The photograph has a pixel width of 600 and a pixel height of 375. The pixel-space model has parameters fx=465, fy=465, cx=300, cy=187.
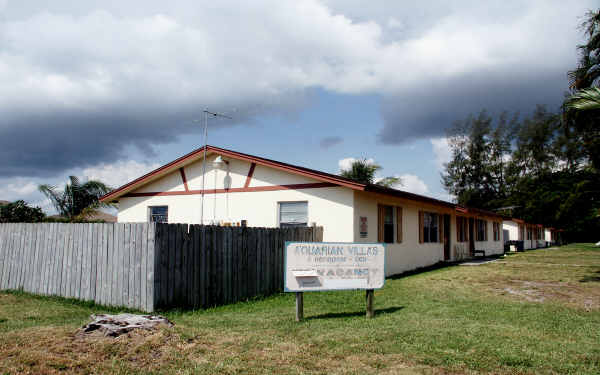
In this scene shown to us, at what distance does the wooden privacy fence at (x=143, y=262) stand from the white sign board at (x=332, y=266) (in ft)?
8.39

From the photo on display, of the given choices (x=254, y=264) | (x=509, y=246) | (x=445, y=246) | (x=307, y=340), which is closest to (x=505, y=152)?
(x=509, y=246)

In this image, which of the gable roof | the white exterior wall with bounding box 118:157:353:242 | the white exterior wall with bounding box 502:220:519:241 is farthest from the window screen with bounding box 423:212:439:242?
the white exterior wall with bounding box 502:220:519:241

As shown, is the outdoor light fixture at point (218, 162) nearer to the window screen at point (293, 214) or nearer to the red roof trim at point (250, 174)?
the red roof trim at point (250, 174)

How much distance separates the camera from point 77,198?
20.9 meters

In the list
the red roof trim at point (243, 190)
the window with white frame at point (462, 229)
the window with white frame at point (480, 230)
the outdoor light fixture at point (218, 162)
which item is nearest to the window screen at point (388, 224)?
the red roof trim at point (243, 190)

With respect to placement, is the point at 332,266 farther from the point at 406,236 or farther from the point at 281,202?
the point at 406,236

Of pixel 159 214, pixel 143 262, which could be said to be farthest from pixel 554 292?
pixel 159 214

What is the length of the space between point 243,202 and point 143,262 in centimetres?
672

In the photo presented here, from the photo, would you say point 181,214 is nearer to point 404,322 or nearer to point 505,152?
point 404,322

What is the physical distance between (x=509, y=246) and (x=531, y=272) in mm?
21306

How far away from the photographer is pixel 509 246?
3522cm

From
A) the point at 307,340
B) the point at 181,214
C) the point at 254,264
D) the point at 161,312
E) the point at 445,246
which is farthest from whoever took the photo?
the point at 445,246

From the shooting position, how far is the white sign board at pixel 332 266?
25.7ft

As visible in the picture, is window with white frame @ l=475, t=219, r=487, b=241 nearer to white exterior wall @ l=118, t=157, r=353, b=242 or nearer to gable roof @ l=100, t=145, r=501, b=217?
gable roof @ l=100, t=145, r=501, b=217
